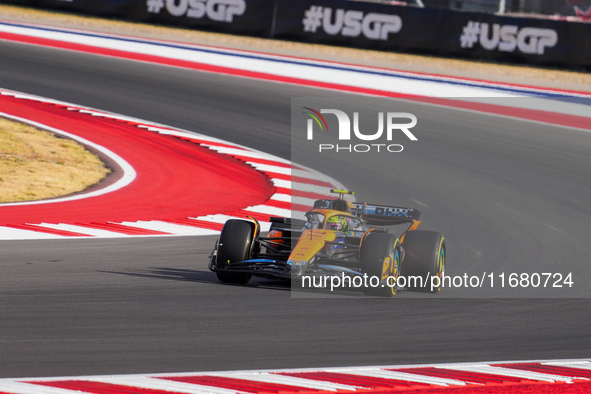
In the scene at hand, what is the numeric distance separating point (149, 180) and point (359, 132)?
538 cm

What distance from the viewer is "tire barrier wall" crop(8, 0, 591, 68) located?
23484 millimetres

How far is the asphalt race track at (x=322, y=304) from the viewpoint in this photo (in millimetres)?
5973

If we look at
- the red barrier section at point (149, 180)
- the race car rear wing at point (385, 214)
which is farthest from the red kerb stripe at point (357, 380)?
the red barrier section at point (149, 180)

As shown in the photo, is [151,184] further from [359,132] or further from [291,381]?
[291,381]

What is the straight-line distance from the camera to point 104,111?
17719 mm

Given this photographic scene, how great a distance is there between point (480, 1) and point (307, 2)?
17.3 ft

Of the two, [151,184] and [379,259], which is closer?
[379,259]

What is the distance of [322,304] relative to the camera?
7621 mm

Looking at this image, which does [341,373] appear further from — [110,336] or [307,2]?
[307,2]

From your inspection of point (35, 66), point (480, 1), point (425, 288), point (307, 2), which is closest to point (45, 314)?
point (425, 288)

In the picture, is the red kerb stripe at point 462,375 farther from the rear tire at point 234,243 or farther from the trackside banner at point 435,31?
the trackside banner at point 435,31

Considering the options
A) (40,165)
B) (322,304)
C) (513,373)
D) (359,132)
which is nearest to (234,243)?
(322,304)

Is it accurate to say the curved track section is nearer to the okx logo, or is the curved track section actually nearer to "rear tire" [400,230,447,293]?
the okx logo

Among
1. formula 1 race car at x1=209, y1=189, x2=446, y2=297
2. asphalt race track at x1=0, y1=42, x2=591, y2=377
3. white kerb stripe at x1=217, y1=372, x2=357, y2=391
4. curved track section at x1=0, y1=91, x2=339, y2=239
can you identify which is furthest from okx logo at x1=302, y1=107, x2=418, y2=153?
white kerb stripe at x1=217, y1=372, x2=357, y2=391
